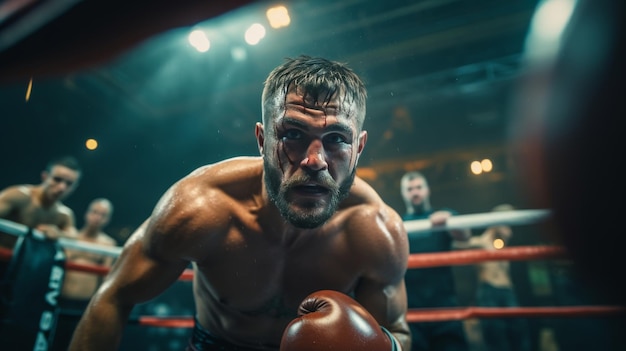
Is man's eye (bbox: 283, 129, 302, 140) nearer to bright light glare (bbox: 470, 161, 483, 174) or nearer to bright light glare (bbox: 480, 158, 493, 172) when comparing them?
bright light glare (bbox: 470, 161, 483, 174)

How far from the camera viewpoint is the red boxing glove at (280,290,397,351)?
120 cm

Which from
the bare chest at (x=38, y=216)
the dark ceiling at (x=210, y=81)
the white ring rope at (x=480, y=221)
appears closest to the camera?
the dark ceiling at (x=210, y=81)

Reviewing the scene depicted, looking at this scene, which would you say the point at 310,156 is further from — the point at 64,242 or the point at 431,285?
the point at 64,242

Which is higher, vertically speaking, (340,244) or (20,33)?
(20,33)

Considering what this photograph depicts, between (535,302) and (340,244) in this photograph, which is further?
(535,302)

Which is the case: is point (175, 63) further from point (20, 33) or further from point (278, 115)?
point (20, 33)

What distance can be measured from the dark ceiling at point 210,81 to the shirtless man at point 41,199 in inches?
42.5

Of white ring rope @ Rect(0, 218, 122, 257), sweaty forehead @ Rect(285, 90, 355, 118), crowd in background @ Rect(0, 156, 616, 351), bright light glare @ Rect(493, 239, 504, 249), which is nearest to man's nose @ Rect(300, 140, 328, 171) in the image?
sweaty forehead @ Rect(285, 90, 355, 118)

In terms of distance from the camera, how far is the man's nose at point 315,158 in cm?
145

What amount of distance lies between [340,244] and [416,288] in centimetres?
141

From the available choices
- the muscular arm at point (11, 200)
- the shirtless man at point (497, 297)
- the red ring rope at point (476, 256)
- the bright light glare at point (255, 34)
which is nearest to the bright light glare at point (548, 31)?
the red ring rope at point (476, 256)

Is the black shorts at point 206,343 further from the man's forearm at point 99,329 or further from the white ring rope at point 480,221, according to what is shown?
the white ring rope at point 480,221

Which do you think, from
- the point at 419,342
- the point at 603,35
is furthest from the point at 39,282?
the point at 603,35

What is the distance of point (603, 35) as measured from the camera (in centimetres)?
40
